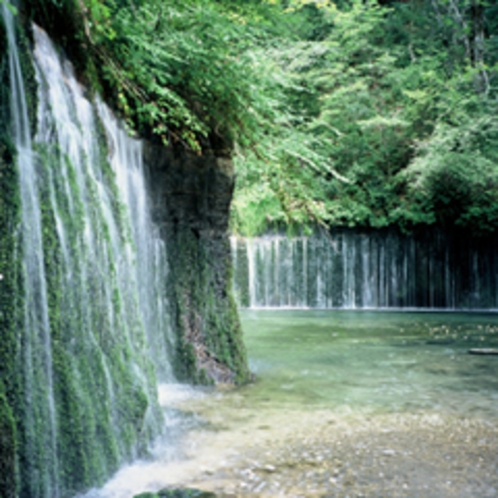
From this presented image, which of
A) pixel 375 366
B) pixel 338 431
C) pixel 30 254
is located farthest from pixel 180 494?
pixel 375 366

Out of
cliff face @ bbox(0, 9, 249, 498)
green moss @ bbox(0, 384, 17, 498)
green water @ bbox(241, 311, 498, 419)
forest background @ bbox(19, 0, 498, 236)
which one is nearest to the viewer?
green moss @ bbox(0, 384, 17, 498)

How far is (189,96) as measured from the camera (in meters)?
6.52

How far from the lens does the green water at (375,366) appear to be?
19.9 ft

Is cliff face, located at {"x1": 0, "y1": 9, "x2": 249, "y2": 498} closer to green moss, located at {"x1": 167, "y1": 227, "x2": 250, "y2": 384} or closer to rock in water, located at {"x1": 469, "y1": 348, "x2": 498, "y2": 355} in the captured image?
green moss, located at {"x1": 167, "y1": 227, "x2": 250, "y2": 384}

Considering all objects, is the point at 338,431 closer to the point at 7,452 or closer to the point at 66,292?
the point at 66,292

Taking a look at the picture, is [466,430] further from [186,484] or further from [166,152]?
[166,152]

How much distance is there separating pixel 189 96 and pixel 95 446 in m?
4.03

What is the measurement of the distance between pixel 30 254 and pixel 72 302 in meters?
0.53

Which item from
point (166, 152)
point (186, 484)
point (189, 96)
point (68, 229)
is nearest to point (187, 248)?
point (166, 152)

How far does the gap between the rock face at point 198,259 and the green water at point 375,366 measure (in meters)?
0.58

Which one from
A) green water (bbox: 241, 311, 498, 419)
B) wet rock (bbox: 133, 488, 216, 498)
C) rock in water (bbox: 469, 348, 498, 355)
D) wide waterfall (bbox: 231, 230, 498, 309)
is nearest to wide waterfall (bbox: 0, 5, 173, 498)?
wet rock (bbox: 133, 488, 216, 498)

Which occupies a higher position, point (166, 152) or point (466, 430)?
point (166, 152)

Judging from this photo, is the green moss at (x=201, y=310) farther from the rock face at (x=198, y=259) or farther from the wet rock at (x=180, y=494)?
the wet rock at (x=180, y=494)

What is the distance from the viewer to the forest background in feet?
18.3
